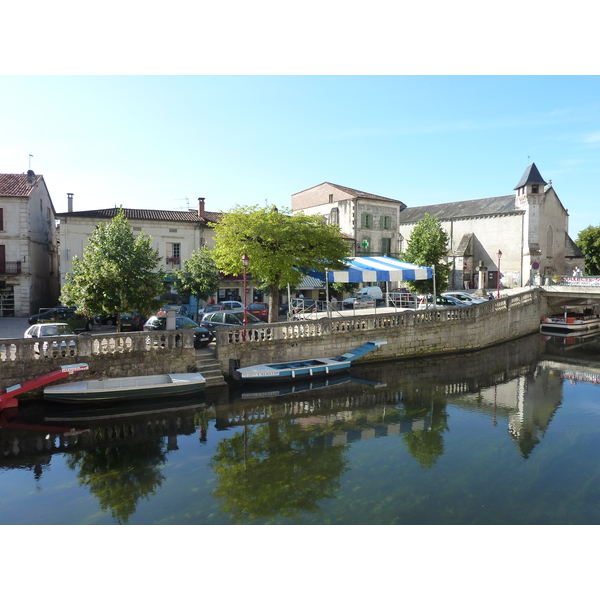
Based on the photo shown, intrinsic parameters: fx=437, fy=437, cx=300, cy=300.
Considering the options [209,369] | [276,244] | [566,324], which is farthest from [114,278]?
[566,324]

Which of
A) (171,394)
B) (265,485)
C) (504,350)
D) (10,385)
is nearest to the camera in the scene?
(265,485)

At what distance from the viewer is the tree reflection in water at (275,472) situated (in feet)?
26.2

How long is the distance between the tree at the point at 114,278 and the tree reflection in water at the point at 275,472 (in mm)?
6990

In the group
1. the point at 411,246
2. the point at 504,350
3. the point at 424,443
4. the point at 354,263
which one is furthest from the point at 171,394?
the point at 411,246

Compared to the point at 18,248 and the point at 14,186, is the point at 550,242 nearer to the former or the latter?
the point at 18,248

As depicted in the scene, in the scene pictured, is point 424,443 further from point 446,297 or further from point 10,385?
point 446,297

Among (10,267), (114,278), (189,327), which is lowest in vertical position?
(189,327)

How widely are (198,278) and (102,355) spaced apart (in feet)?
38.3

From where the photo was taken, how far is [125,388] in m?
13.1

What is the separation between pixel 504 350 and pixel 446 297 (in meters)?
5.28

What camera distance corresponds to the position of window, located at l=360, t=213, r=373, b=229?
38125 millimetres

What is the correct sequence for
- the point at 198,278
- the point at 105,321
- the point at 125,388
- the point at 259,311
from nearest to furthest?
the point at 125,388, the point at 105,321, the point at 259,311, the point at 198,278

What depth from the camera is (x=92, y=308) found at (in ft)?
50.8

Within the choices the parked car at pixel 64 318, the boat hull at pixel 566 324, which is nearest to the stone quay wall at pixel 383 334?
the boat hull at pixel 566 324
